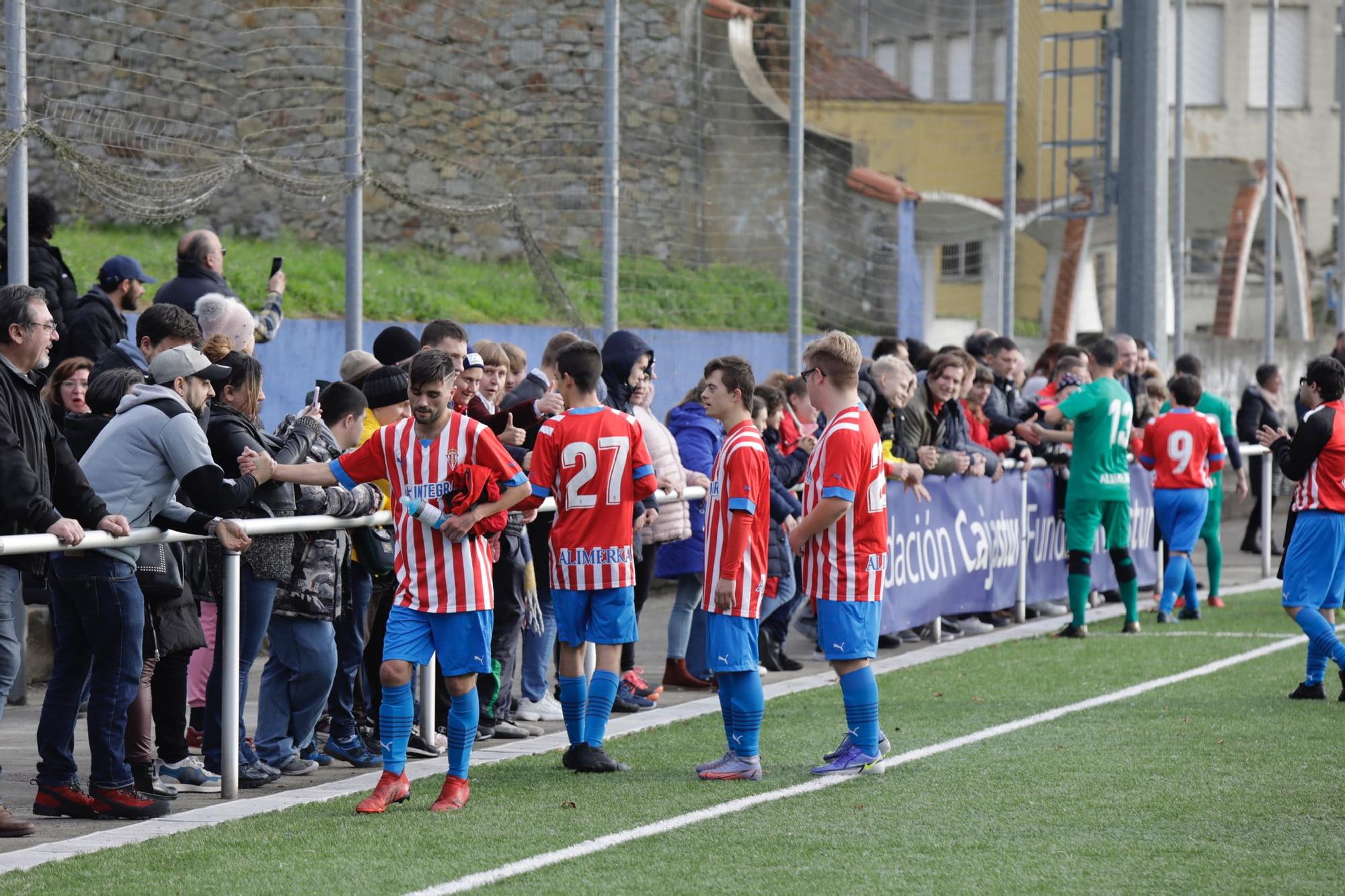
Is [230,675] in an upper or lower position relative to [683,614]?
upper

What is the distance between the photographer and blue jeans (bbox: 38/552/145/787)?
23.6 feet

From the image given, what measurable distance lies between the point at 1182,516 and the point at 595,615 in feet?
23.3

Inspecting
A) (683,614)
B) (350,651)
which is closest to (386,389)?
(350,651)

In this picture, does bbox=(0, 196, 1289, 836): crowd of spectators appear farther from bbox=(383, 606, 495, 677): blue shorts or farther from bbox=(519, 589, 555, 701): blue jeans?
bbox=(383, 606, 495, 677): blue shorts

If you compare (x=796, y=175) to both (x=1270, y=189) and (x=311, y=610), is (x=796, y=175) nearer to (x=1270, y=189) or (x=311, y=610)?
(x=311, y=610)

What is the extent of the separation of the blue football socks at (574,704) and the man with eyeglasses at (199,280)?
10.7 ft

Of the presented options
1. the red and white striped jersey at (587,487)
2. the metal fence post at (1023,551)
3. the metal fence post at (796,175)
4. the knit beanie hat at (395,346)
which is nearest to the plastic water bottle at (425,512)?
the red and white striped jersey at (587,487)

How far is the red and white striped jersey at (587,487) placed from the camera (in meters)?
8.22

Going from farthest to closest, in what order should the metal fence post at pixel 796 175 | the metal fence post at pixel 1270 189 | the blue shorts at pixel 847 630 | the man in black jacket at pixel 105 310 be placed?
the metal fence post at pixel 1270 189 → the metal fence post at pixel 796 175 → the man in black jacket at pixel 105 310 → the blue shorts at pixel 847 630

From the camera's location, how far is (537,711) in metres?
9.89

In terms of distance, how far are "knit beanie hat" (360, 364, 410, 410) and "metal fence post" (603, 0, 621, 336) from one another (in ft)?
17.5

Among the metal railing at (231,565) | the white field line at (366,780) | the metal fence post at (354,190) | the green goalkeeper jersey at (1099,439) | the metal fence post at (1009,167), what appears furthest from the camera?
the metal fence post at (1009,167)

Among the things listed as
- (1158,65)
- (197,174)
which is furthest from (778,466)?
(1158,65)

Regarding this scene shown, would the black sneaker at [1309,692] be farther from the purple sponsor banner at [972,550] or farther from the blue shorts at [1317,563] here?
the purple sponsor banner at [972,550]
